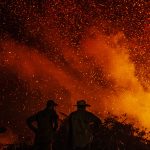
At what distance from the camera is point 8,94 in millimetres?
26891

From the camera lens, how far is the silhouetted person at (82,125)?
35.8 feet

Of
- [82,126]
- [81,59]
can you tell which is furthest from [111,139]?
[81,59]

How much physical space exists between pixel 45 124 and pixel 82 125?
108 cm

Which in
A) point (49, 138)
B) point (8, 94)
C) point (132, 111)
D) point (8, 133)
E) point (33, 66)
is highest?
point (33, 66)

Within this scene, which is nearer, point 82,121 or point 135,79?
point 82,121

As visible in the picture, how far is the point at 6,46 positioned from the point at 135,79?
26.0ft

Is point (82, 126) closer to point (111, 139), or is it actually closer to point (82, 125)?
point (82, 125)

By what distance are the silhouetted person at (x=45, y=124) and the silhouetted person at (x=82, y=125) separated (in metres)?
0.71

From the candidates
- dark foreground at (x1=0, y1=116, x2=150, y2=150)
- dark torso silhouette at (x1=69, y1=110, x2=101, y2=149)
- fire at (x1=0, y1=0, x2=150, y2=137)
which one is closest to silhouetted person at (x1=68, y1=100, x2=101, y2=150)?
dark torso silhouette at (x1=69, y1=110, x2=101, y2=149)

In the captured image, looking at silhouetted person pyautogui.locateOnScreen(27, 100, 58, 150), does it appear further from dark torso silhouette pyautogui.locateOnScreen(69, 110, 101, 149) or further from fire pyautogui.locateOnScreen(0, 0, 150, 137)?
fire pyautogui.locateOnScreen(0, 0, 150, 137)

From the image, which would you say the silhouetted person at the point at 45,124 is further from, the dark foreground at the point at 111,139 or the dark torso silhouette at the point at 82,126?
the dark foreground at the point at 111,139

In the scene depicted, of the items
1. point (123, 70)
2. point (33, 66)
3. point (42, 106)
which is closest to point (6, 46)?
point (33, 66)

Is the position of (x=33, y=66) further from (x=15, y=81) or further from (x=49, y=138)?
(x=49, y=138)

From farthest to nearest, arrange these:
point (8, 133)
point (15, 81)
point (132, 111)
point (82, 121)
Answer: point (15, 81), point (132, 111), point (8, 133), point (82, 121)
